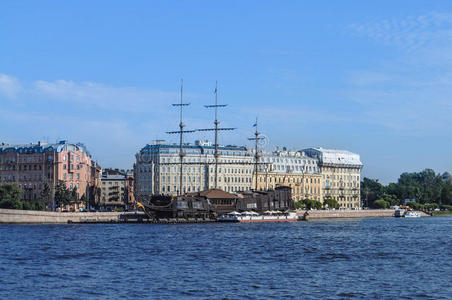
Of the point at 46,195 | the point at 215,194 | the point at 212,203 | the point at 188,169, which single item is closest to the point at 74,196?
the point at 46,195

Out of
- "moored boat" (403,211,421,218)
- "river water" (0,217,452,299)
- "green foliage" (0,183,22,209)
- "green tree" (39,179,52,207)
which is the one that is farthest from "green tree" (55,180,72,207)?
"moored boat" (403,211,421,218)

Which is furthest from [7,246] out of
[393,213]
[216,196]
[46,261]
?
[393,213]

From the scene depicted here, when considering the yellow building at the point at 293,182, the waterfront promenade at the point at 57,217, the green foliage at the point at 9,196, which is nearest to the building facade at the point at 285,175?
the yellow building at the point at 293,182

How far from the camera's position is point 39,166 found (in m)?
155

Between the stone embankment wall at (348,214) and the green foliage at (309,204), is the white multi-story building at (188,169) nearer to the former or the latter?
the green foliage at (309,204)

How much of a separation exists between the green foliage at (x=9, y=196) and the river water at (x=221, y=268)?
4421 centimetres

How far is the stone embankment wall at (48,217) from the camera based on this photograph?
341 feet

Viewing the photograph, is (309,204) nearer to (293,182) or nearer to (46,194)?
(293,182)

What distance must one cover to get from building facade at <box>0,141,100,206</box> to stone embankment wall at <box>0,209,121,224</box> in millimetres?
34092

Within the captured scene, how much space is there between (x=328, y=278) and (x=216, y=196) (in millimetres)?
83579

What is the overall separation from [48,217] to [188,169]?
A: 67497mm

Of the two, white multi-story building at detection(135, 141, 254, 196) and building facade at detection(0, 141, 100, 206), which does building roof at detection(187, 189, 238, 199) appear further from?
building facade at detection(0, 141, 100, 206)

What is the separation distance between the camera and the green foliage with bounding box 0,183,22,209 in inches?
4631

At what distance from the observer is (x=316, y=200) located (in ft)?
650
